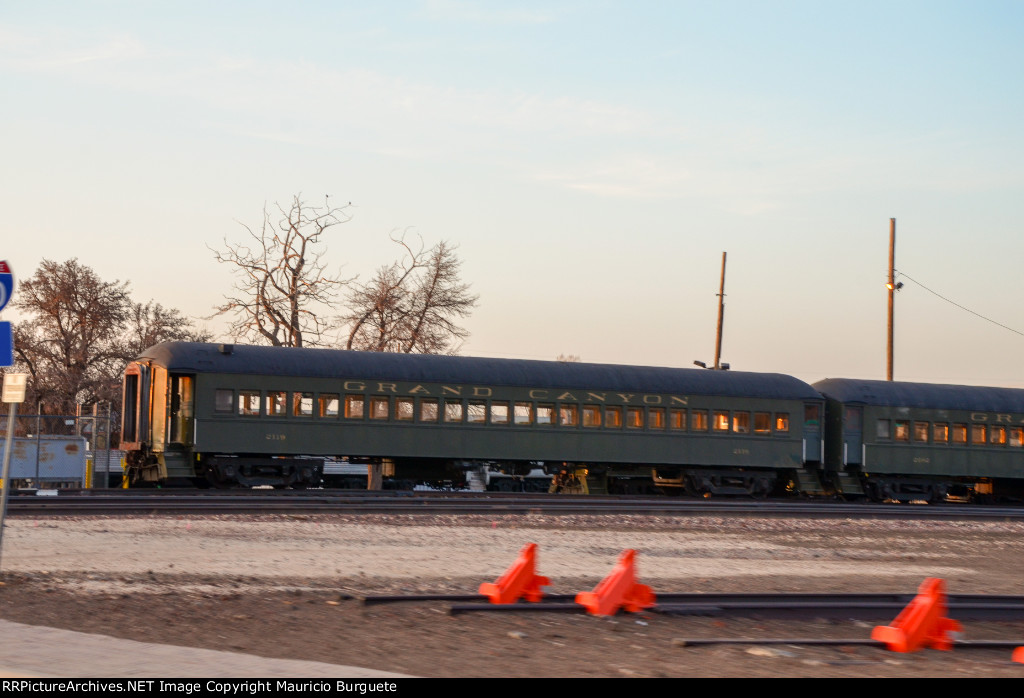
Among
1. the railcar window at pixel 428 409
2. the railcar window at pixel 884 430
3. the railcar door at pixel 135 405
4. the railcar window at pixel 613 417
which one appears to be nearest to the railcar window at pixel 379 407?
the railcar window at pixel 428 409

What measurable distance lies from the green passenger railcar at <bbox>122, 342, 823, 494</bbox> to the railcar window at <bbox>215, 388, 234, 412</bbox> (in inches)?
1.0

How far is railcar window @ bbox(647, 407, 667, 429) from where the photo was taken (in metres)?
27.3

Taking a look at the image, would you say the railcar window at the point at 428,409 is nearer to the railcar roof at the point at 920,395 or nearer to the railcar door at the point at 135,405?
the railcar door at the point at 135,405

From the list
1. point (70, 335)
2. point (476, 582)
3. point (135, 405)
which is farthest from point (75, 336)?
point (476, 582)

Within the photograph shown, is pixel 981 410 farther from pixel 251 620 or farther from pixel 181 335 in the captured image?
pixel 181 335

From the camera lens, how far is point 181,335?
5388 cm

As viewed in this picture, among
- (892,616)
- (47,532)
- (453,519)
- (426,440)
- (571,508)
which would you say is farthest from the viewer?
(426,440)

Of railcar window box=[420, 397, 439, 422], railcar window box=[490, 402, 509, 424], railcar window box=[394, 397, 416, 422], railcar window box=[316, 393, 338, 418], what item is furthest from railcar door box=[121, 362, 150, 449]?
railcar window box=[490, 402, 509, 424]

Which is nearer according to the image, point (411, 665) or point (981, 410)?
point (411, 665)

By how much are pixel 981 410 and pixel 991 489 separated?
2.41m

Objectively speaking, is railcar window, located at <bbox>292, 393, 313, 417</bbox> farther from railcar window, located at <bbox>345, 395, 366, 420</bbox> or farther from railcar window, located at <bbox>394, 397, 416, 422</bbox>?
railcar window, located at <bbox>394, 397, 416, 422</bbox>

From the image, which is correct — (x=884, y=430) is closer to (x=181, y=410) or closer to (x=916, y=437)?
(x=916, y=437)

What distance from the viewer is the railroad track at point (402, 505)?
709 inches

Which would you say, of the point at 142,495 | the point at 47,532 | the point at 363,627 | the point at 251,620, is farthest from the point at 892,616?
the point at 142,495
